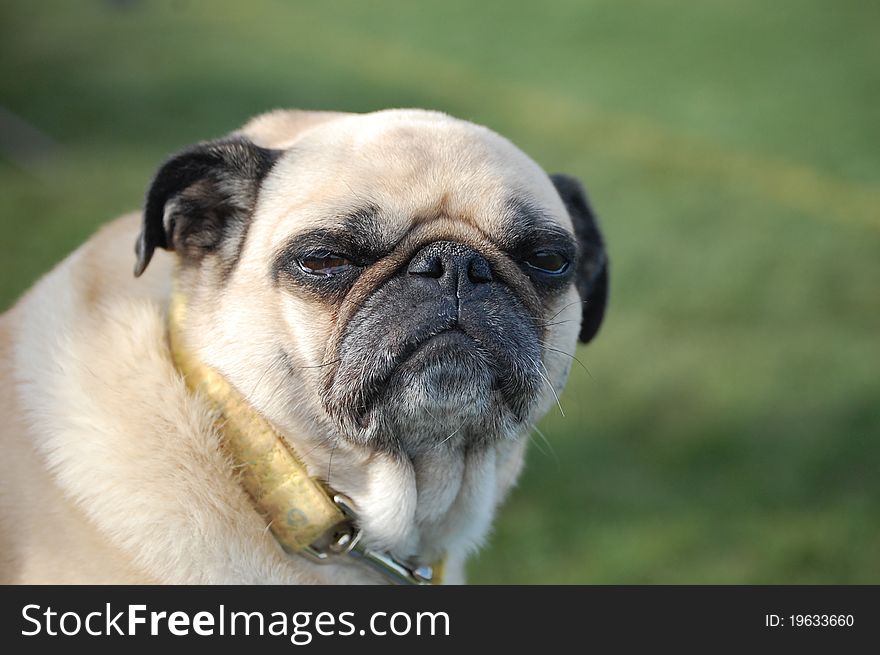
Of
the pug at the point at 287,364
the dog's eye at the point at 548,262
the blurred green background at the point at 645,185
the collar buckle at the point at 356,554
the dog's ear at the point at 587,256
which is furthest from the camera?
the blurred green background at the point at 645,185

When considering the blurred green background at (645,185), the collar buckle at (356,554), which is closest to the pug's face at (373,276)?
the collar buckle at (356,554)

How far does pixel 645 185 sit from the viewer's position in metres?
10.6

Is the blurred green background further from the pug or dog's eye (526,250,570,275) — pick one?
the pug

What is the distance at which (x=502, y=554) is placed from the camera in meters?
5.69

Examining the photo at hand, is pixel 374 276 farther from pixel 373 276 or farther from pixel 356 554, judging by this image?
pixel 356 554

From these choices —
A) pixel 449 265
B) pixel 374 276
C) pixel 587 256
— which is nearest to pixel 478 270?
pixel 449 265

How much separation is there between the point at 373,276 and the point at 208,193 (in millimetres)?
693

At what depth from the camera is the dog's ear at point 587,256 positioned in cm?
377

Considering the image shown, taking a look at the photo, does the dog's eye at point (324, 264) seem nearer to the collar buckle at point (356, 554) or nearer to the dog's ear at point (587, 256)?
the collar buckle at point (356, 554)

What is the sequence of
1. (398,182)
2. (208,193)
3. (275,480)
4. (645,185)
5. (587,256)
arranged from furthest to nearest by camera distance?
Result: (645,185)
(587,256)
(208,193)
(398,182)
(275,480)

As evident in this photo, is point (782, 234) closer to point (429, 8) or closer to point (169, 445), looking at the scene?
point (429, 8)

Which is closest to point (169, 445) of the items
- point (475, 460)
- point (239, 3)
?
point (475, 460)

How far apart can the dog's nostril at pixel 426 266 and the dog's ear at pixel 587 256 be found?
0.96m

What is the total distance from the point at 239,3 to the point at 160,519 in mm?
13699
